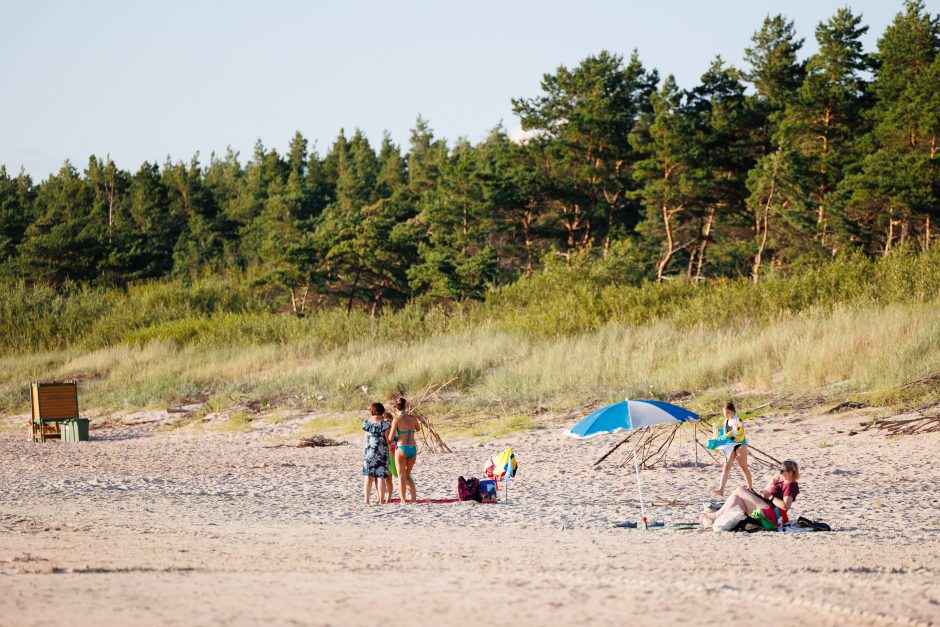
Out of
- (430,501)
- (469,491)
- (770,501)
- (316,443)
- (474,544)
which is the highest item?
(770,501)

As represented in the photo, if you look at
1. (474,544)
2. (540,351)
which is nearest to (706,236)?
(540,351)

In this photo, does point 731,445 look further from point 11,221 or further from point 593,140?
point 11,221

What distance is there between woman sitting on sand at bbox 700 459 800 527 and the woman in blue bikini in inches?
148

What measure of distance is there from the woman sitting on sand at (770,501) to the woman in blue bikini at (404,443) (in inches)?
148

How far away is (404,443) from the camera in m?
12.3

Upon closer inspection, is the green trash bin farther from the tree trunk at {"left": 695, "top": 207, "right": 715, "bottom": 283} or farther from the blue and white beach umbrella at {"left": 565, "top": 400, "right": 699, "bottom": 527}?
the tree trunk at {"left": 695, "top": 207, "right": 715, "bottom": 283}

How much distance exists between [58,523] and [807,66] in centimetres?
4141

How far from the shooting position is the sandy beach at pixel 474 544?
5.85 metres

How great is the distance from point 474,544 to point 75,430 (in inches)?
640

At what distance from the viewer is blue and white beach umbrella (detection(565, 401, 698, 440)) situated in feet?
34.9

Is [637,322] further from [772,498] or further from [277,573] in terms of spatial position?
[277,573]

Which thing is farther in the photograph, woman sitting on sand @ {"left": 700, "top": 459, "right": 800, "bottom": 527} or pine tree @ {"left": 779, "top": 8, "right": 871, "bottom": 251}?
pine tree @ {"left": 779, "top": 8, "right": 871, "bottom": 251}

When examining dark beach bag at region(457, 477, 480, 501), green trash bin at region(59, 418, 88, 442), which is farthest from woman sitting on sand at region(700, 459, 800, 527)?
green trash bin at region(59, 418, 88, 442)

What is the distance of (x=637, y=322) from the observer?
26.9m
